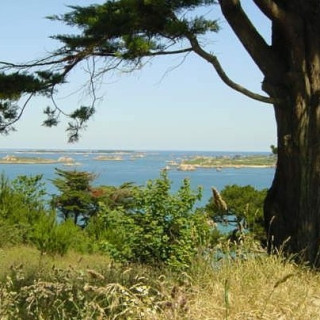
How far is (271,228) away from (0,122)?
98.1 inches

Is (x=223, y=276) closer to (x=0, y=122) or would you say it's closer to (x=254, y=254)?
(x=254, y=254)

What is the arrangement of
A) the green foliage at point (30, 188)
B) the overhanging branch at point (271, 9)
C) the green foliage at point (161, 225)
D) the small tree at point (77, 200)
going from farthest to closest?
the small tree at point (77, 200) < the green foliage at point (30, 188) < the green foliage at point (161, 225) < the overhanging branch at point (271, 9)

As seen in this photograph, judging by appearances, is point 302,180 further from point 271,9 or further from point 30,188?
point 30,188

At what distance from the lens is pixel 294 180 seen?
16.3 feet

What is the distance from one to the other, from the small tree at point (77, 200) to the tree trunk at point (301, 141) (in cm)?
847

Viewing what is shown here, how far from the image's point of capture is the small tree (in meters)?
13.4

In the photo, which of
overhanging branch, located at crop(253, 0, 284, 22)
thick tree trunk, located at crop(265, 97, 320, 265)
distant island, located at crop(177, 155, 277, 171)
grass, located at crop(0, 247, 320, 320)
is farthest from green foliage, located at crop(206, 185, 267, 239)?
grass, located at crop(0, 247, 320, 320)

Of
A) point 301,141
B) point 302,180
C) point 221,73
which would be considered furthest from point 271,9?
point 302,180

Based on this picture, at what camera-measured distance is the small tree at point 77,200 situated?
13.4m

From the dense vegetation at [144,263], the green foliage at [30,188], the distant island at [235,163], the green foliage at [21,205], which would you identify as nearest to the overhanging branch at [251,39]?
the dense vegetation at [144,263]

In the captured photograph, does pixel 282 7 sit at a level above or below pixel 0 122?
above

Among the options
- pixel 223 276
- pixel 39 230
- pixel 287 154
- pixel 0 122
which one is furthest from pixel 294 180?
pixel 39 230

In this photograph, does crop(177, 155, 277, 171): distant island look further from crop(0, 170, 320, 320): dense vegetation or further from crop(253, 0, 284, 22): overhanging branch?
crop(253, 0, 284, 22): overhanging branch

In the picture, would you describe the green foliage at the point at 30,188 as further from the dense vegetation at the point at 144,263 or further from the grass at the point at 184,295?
the grass at the point at 184,295
